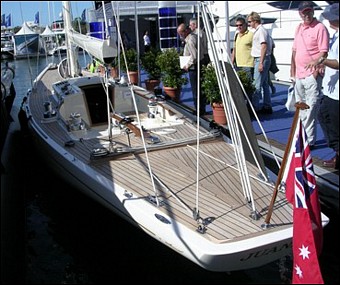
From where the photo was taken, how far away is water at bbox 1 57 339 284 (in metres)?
4.76

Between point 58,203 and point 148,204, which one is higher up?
point 148,204

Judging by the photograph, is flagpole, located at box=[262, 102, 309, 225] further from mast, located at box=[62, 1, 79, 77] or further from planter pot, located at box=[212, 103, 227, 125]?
mast, located at box=[62, 1, 79, 77]

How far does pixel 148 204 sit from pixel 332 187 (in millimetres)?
2327

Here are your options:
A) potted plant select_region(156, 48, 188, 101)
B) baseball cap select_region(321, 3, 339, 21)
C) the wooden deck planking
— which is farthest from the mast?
baseball cap select_region(321, 3, 339, 21)

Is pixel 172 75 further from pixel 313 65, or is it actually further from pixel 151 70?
pixel 313 65

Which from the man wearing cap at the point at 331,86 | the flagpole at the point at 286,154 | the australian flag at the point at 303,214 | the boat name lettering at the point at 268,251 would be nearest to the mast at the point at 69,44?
the man wearing cap at the point at 331,86

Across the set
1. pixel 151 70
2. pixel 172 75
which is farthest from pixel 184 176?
pixel 151 70

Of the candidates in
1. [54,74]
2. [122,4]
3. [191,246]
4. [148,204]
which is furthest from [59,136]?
[122,4]

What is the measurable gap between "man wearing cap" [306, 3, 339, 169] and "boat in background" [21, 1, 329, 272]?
992 mm

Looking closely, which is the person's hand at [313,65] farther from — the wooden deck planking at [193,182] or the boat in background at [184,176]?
the wooden deck planking at [193,182]

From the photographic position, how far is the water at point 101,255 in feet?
15.6

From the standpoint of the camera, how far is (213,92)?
783 centimetres

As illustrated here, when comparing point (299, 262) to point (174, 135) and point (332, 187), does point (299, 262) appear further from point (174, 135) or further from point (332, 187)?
point (174, 135)

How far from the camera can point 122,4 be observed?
2772 cm
